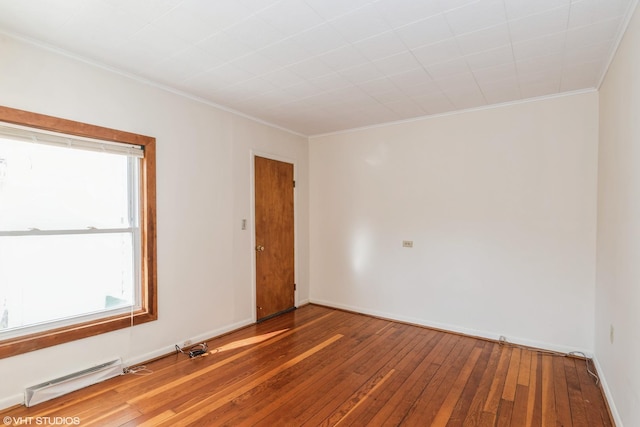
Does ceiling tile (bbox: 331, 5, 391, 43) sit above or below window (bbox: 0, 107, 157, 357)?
above

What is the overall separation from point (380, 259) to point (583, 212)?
7.33 ft

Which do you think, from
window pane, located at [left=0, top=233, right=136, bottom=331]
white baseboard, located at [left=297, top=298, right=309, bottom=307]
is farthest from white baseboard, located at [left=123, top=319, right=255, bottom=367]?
white baseboard, located at [left=297, top=298, right=309, bottom=307]

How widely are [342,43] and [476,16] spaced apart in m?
0.87

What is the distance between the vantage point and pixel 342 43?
230 centimetres

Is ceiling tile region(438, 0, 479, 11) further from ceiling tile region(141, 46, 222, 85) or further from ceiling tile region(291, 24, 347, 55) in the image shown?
ceiling tile region(141, 46, 222, 85)

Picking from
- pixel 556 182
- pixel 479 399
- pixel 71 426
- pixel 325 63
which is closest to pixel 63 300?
pixel 71 426

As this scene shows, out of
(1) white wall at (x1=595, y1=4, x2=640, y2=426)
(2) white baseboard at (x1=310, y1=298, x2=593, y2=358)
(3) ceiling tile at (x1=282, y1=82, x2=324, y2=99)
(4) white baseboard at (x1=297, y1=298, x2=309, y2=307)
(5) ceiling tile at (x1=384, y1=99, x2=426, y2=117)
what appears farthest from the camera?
(4) white baseboard at (x1=297, y1=298, x2=309, y2=307)

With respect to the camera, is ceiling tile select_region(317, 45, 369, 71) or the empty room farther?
ceiling tile select_region(317, 45, 369, 71)

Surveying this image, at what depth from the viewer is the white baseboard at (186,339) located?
287 cm

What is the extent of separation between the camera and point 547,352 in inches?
126

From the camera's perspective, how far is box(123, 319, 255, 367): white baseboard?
2867mm

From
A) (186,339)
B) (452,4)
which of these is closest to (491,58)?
(452,4)
